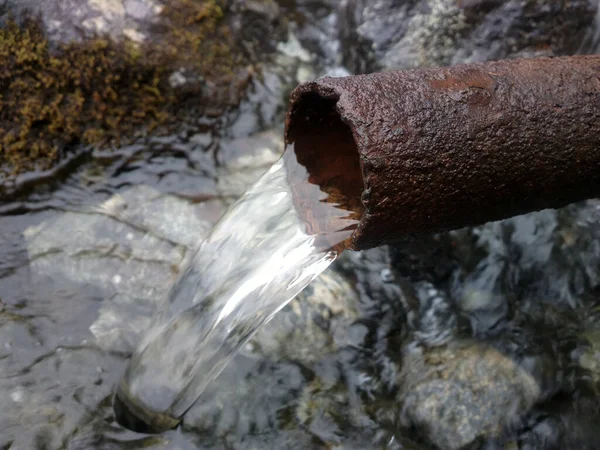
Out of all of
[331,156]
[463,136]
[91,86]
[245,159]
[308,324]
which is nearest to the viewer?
[463,136]

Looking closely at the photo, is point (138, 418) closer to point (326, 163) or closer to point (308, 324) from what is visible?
point (308, 324)

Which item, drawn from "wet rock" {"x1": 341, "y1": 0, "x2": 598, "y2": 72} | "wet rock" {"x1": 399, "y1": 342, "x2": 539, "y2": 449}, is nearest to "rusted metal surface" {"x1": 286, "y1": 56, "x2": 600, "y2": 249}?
"wet rock" {"x1": 399, "y1": 342, "x2": 539, "y2": 449}

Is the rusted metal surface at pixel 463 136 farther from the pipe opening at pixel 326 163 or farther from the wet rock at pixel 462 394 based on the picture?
the wet rock at pixel 462 394

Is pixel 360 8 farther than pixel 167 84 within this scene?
Yes

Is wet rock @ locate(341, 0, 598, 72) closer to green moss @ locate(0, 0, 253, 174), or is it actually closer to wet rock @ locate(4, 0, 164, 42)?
green moss @ locate(0, 0, 253, 174)

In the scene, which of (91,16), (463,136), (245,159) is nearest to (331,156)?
(463,136)

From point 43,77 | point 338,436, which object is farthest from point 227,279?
point 43,77

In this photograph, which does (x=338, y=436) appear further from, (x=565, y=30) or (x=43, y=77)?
(x=565, y=30)
